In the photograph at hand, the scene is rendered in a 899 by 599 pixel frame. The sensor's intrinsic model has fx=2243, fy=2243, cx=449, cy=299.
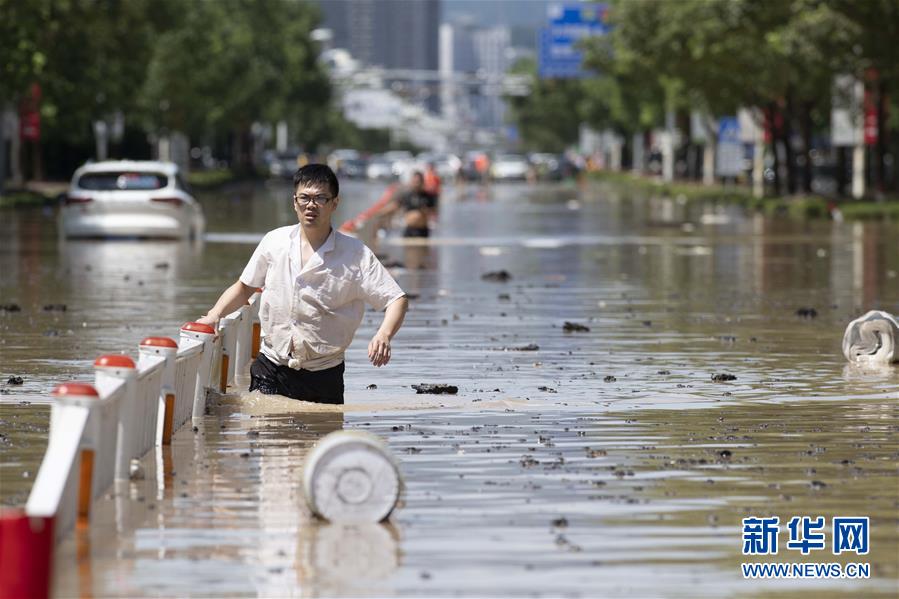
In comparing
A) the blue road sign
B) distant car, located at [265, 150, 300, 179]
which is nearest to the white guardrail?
the blue road sign

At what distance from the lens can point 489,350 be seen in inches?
706

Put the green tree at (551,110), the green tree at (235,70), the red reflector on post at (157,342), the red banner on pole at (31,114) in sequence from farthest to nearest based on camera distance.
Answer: the green tree at (551,110)
the green tree at (235,70)
the red banner on pole at (31,114)
the red reflector on post at (157,342)

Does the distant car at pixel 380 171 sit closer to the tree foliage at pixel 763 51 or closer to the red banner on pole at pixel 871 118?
the tree foliage at pixel 763 51

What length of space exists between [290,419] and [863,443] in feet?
10.4

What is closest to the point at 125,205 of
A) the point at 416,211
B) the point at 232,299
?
the point at 416,211

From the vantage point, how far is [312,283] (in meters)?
11.8

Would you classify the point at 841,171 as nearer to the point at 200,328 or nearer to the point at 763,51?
the point at 763,51

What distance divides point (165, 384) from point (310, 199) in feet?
3.96

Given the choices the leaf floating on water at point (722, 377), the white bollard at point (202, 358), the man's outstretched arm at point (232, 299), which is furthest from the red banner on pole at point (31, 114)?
the man's outstretched arm at point (232, 299)

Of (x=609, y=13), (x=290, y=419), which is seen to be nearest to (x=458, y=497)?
(x=290, y=419)

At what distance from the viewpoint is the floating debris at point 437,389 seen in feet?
47.9

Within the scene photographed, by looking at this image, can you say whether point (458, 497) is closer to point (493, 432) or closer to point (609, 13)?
point (493, 432)

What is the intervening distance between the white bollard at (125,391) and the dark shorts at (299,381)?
6.44 feet

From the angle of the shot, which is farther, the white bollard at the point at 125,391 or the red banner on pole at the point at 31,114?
the red banner on pole at the point at 31,114
